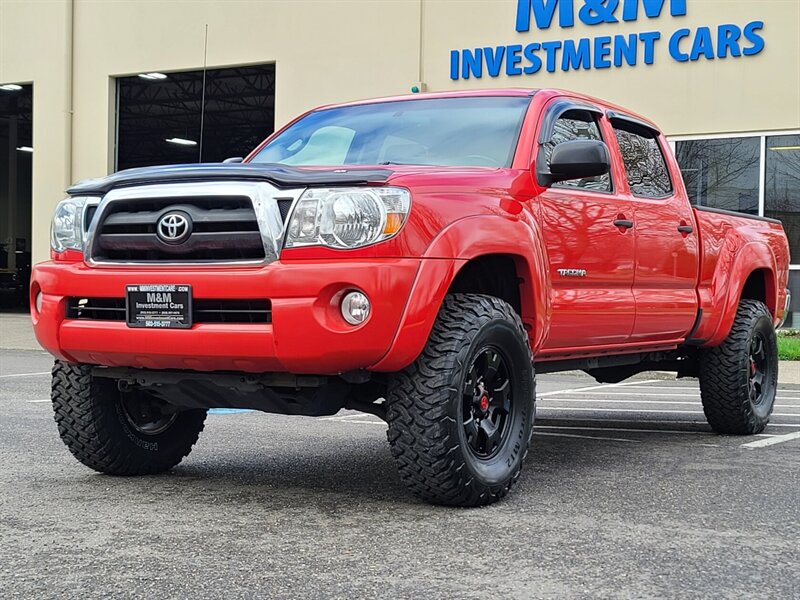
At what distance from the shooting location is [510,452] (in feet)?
16.5

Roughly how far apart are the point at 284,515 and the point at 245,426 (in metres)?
3.25

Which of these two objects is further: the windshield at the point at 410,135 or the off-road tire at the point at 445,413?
the windshield at the point at 410,135

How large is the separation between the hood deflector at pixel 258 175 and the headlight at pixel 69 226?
0.21 meters

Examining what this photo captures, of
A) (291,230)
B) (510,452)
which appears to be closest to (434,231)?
(291,230)

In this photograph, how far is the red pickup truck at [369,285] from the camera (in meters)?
4.46

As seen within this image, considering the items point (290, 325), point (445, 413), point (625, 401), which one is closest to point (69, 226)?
point (290, 325)

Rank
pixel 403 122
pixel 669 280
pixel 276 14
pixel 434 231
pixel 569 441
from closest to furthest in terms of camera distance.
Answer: pixel 434 231 → pixel 403 122 → pixel 669 280 → pixel 569 441 → pixel 276 14

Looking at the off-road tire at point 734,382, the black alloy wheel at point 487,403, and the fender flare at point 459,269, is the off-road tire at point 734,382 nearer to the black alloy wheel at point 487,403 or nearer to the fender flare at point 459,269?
the fender flare at point 459,269

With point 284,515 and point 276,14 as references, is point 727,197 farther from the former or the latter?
point 284,515

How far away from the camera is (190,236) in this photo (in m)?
4.64

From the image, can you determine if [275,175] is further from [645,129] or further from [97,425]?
[645,129]

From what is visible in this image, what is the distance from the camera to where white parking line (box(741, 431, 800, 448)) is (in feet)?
22.9

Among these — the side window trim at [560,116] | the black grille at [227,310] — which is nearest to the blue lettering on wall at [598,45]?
the side window trim at [560,116]

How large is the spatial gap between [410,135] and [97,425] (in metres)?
2.17
